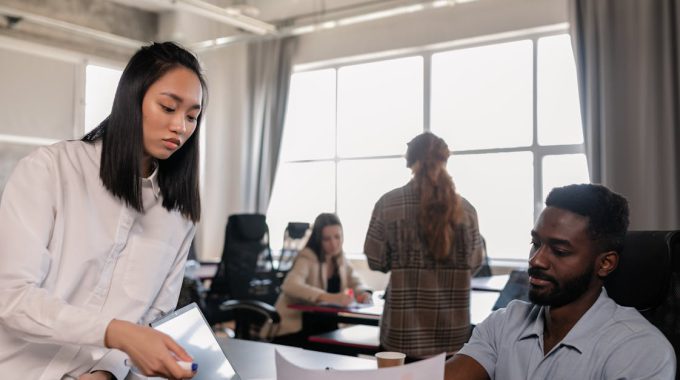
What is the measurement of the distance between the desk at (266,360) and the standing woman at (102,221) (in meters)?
0.32

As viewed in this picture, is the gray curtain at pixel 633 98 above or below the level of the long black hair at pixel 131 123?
above

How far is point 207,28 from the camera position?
26.7ft

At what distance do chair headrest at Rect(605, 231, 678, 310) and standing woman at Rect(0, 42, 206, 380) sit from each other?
1021 millimetres

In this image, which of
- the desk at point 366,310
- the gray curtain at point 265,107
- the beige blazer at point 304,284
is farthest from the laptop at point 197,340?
the gray curtain at point 265,107

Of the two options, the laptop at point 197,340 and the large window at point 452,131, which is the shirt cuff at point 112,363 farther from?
the large window at point 452,131

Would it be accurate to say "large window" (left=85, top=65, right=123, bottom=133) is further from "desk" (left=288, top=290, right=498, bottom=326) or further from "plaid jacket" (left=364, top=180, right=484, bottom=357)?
"plaid jacket" (left=364, top=180, right=484, bottom=357)

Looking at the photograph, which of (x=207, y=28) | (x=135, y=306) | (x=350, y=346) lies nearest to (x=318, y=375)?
(x=135, y=306)

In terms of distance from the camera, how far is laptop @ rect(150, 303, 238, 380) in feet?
4.10

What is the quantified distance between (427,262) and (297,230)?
2.62 meters

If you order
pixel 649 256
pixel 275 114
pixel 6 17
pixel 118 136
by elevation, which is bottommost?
pixel 649 256

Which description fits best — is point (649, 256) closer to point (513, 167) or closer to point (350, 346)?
point (350, 346)

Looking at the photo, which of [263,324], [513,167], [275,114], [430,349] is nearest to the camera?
[430,349]

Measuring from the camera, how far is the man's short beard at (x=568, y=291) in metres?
1.50

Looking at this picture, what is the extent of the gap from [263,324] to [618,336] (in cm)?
278
